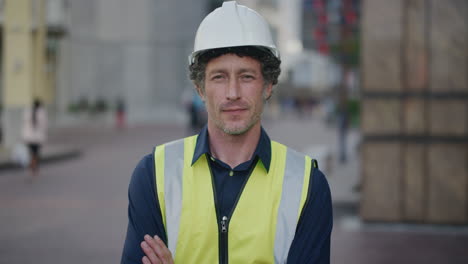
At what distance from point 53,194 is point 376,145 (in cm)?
621

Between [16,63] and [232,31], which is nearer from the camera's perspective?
[232,31]

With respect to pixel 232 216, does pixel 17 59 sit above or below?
above

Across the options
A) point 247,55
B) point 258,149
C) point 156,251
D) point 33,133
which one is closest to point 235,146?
point 258,149

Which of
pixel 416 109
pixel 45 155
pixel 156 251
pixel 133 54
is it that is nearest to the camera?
pixel 156 251

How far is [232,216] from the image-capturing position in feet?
8.50

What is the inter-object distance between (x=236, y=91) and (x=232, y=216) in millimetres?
433

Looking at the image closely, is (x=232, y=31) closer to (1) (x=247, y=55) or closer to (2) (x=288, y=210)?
(1) (x=247, y=55)

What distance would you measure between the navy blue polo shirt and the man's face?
0.37 ft

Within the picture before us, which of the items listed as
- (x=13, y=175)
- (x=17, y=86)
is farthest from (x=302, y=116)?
(x=13, y=175)

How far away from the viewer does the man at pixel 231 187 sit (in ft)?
8.48

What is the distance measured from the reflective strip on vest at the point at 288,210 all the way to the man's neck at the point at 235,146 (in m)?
0.16

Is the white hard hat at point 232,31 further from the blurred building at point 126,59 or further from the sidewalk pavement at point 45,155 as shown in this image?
the blurred building at point 126,59

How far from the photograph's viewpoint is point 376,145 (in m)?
9.35

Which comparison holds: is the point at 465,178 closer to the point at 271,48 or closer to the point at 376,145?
the point at 376,145
